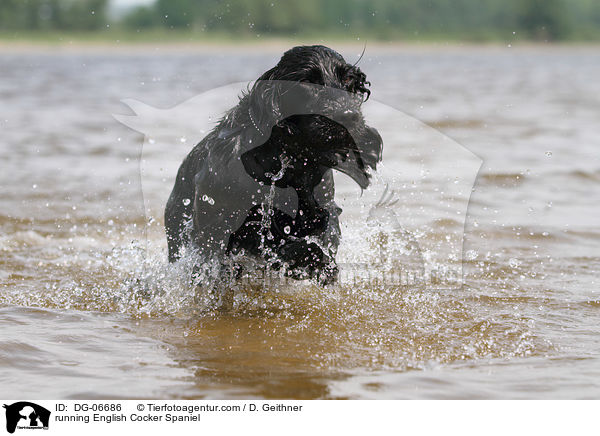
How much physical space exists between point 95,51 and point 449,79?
1274 inches

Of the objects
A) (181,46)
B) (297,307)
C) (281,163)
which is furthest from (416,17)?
→ (281,163)

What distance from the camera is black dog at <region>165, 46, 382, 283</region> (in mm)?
3947

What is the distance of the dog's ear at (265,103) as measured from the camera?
3980 mm

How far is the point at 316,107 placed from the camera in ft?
12.8

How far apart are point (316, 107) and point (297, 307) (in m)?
1.54

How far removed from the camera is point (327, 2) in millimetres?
32375

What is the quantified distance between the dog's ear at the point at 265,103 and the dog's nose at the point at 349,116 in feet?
1.09

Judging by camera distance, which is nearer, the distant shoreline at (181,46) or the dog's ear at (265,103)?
the dog's ear at (265,103)
